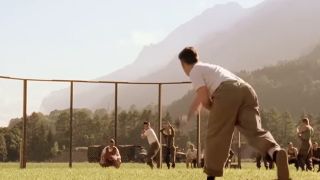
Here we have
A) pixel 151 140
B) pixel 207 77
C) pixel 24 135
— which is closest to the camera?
pixel 207 77

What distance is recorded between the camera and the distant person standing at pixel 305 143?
17.5m

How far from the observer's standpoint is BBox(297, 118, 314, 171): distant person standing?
57.3ft

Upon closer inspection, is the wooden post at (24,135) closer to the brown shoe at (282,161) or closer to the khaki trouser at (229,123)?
the khaki trouser at (229,123)

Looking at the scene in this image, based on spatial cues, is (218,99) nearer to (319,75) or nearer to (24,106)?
(24,106)

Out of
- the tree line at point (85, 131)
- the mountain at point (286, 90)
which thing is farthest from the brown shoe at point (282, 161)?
the mountain at point (286, 90)

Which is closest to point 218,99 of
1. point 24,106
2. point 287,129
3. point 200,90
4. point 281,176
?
point 200,90

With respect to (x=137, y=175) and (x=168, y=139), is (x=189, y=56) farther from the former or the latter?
(x=168, y=139)

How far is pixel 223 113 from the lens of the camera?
6840 mm

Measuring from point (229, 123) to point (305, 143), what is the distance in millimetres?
11817

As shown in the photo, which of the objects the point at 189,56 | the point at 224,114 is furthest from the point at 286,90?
the point at 224,114

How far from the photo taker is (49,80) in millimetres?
20297

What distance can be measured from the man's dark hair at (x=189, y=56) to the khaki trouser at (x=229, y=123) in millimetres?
482

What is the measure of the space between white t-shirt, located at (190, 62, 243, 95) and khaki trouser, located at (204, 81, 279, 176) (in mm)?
76

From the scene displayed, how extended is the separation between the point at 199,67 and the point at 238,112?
658 millimetres
